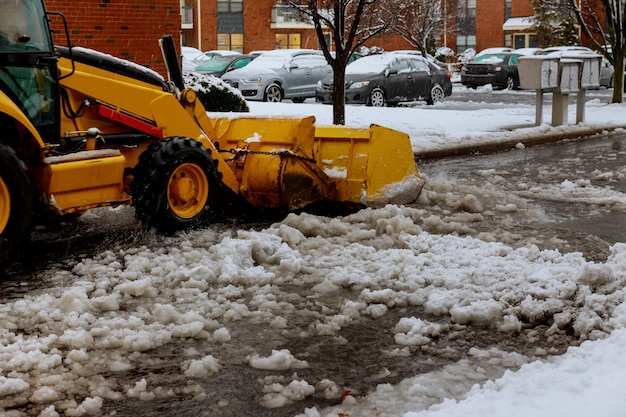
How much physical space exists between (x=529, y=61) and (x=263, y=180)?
32.3 feet

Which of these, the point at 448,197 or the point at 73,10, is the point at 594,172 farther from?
the point at 73,10

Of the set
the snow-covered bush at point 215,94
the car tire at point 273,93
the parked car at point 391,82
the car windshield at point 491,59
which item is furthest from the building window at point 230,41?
the snow-covered bush at point 215,94

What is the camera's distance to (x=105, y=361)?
4.72 m

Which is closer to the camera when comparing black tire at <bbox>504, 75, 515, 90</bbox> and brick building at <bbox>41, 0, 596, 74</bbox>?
black tire at <bbox>504, 75, 515, 90</bbox>

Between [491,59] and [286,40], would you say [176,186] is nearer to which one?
[491,59]

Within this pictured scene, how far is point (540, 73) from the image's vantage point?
16750 millimetres

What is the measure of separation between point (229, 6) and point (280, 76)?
3386 centimetres

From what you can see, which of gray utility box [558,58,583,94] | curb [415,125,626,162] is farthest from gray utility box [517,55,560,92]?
curb [415,125,626,162]

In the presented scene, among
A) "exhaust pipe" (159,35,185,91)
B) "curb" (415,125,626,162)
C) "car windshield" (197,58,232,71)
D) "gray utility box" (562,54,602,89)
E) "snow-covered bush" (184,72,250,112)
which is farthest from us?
"car windshield" (197,58,232,71)

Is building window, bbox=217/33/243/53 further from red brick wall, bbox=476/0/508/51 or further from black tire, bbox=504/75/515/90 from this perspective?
black tire, bbox=504/75/515/90

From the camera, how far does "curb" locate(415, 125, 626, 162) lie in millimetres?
13656

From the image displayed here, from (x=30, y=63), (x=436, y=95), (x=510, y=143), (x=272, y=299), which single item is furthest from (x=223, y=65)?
(x=272, y=299)

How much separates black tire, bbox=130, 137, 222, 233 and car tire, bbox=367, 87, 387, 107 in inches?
654

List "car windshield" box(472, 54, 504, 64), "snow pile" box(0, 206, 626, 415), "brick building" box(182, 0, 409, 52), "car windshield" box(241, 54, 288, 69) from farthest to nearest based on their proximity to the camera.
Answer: "brick building" box(182, 0, 409, 52) < "car windshield" box(472, 54, 504, 64) < "car windshield" box(241, 54, 288, 69) < "snow pile" box(0, 206, 626, 415)
